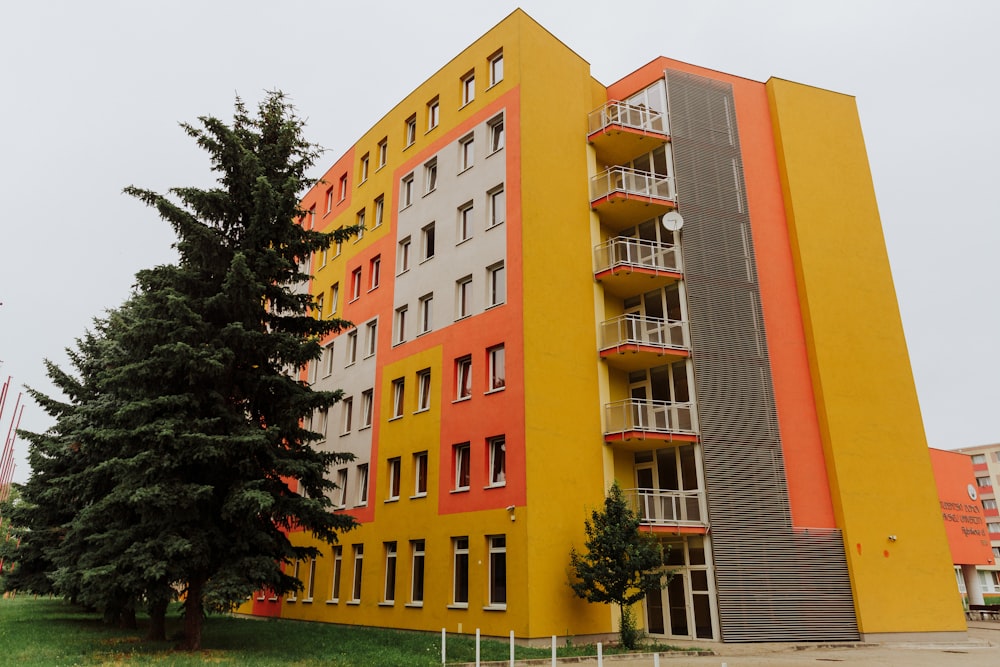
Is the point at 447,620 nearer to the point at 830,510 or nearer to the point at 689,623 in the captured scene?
the point at 689,623

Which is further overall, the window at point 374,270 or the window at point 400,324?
the window at point 374,270

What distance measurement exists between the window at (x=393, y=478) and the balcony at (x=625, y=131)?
46.2ft

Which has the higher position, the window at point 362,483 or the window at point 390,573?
the window at point 362,483

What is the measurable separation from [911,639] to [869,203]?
635 inches

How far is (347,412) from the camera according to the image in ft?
103

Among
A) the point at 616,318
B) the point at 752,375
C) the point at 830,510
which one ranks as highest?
the point at 616,318

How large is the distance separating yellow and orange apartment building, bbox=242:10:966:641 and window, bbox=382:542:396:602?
0.08 metres

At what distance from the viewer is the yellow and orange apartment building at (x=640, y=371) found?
2130cm

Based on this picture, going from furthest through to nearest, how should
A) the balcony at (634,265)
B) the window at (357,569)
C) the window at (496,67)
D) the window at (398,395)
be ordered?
the window at (398,395)
the window at (357,569)
the window at (496,67)
the balcony at (634,265)

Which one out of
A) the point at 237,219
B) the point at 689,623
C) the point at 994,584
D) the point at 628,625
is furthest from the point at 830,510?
the point at 994,584

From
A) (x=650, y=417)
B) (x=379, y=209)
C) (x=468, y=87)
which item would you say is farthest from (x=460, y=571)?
(x=468, y=87)

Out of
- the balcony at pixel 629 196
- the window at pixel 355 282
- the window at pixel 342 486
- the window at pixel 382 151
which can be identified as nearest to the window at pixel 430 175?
the window at pixel 382 151

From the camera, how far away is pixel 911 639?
22.0 meters

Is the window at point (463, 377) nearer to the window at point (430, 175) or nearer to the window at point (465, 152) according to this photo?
the window at point (465, 152)
